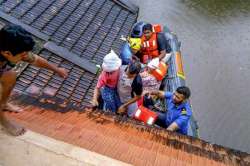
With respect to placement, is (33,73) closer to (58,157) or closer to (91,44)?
(91,44)

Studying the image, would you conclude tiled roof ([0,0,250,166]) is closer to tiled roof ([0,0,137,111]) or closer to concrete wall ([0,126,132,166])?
tiled roof ([0,0,137,111])

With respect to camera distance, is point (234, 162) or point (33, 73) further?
point (33, 73)

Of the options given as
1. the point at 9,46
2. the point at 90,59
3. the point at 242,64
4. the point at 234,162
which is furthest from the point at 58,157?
the point at 242,64

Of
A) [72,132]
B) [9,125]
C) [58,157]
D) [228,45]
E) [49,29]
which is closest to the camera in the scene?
[58,157]

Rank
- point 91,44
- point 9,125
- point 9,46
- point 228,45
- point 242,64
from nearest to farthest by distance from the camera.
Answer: point 9,46 → point 9,125 → point 91,44 → point 242,64 → point 228,45

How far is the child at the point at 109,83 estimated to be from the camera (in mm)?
5410

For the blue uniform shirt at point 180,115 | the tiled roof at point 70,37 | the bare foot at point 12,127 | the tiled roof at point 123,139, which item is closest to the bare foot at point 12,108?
the tiled roof at point 123,139

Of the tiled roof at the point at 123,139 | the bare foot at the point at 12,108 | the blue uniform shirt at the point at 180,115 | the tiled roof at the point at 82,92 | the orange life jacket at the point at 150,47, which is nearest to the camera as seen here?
the tiled roof at the point at 123,139

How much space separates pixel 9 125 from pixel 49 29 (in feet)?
13.2

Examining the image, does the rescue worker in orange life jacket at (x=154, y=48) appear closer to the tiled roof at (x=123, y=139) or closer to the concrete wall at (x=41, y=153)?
the tiled roof at (x=123, y=139)

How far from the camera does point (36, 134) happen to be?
349 cm

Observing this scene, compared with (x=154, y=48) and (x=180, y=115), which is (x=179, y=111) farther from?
(x=154, y=48)

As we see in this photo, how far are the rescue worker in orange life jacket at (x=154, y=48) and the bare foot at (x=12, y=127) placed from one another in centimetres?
475

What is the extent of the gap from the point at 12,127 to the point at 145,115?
315 centimetres
